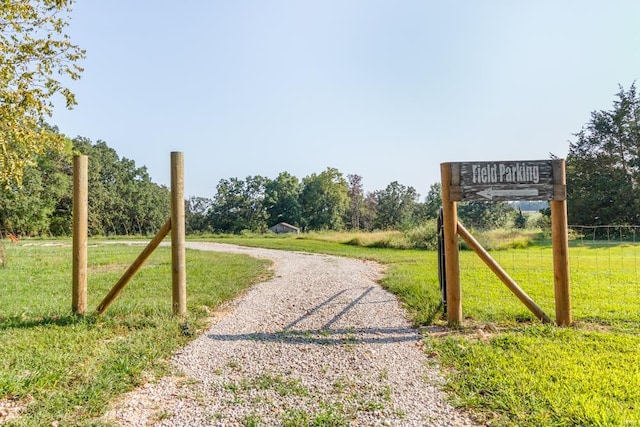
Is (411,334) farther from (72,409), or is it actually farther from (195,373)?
(72,409)

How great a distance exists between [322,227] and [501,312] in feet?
156

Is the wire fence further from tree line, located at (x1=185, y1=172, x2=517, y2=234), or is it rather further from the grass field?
tree line, located at (x1=185, y1=172, x2=517, y2=234)

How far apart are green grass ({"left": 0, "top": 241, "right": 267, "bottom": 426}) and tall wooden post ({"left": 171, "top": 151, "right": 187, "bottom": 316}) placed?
24cm

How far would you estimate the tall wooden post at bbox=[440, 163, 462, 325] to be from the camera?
16.0 ft

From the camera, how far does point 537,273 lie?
346 inches

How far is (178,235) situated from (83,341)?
65.8 inches

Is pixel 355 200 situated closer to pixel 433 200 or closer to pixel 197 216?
pixel 433 200

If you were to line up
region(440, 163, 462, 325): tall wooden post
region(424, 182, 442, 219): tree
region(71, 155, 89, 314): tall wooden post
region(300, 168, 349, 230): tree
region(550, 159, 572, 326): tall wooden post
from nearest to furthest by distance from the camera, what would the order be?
1. region(550, 159, 572, 326): tall wooden post
2. region(440, 163, 462, 325): tall wooden post
3. region(71, 155, 89, 314): tall wooden post
4. region(424, 182, 442, 219): tree
5. region(300, 168, 349, 230): tree

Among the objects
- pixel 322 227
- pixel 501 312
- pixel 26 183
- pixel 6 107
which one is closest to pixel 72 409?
pixel 501 312

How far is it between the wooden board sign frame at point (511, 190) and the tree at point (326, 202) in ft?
157

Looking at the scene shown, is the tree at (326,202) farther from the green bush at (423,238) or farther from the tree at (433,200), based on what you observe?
the green bush at (423,238)

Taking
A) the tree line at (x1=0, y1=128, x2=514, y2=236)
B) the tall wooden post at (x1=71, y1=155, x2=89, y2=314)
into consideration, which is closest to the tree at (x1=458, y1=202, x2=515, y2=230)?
the tree line at (x1=0, y1=128, x2=514, y2=236)

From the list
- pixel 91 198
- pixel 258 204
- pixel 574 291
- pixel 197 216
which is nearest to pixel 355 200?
pixel 258 204

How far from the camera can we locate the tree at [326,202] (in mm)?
53812
